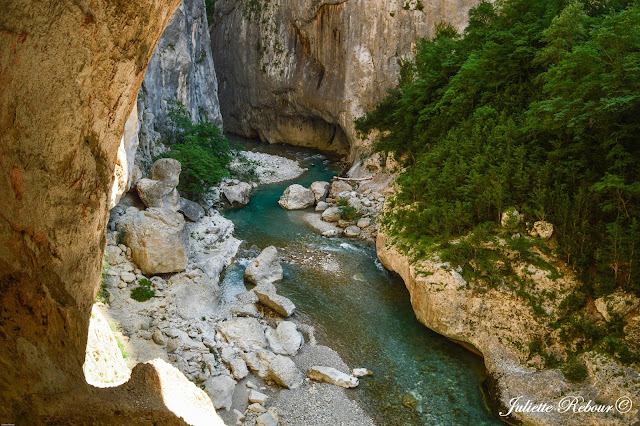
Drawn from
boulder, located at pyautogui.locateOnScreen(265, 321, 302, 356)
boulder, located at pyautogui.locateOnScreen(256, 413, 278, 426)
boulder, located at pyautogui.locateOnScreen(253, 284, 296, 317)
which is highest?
boulder, located at pyautogui.locateOnScreen(253, 284, 296, 317)

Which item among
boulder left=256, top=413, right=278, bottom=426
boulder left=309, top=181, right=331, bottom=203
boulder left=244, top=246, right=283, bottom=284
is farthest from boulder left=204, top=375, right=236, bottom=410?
boulder left=309, top=181, right=331, bottom=203

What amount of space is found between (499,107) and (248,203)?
12.5 m

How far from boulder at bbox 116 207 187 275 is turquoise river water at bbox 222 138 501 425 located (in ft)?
6.14

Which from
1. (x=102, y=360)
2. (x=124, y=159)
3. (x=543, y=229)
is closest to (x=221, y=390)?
(x=102, y=360)

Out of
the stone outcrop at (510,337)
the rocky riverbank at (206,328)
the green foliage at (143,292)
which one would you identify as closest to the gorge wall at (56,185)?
the rocky riverbank at (206,328)

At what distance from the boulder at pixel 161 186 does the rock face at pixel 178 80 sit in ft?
2.83

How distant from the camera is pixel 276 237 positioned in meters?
18.7

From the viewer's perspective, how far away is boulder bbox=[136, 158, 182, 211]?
1592 cm

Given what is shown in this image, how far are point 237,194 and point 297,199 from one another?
298 cm

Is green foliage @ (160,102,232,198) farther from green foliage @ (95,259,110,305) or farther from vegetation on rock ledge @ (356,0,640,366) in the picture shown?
vegetation on rock ledge @ (356,0,640,366)

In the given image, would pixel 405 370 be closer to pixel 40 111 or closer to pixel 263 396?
pixel 263 396

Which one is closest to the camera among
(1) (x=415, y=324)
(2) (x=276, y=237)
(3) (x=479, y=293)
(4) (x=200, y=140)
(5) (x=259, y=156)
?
(3) (x=479, y=293)

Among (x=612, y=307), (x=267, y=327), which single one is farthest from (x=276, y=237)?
(x=612, y=307)

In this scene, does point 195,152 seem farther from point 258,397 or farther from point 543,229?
point 543,229
